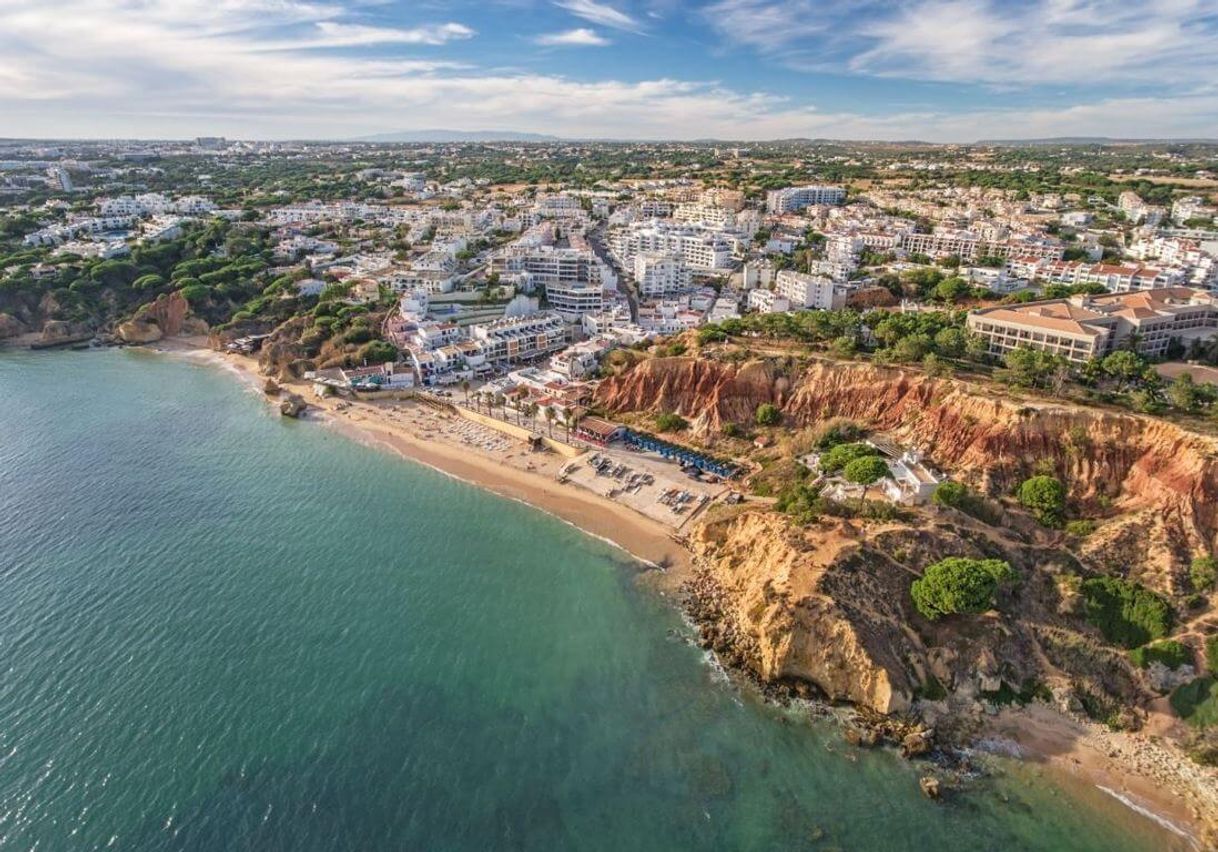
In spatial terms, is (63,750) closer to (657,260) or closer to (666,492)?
(666,492)

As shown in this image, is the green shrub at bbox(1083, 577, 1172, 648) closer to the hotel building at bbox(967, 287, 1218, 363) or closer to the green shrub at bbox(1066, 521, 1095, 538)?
the green shrub at bbox(1066, 521, 1095, 538)

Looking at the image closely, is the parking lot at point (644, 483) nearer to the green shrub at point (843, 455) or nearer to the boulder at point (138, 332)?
the green shrub at point (843, 455)

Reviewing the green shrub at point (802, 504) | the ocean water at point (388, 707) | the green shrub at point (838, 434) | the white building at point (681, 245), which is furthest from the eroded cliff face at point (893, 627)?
the white building at point (681, 245)

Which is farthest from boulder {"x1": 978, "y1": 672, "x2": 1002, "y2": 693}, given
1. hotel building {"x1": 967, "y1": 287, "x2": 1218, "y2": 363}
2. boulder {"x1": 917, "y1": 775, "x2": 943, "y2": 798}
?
hotel building {"x1": 967, "y1": 287, "x2": 1218, "y2": 363}

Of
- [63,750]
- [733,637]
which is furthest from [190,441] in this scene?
[733,637]

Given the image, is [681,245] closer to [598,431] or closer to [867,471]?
[598,431]

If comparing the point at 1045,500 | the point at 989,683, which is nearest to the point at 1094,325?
the point at 1045,500
